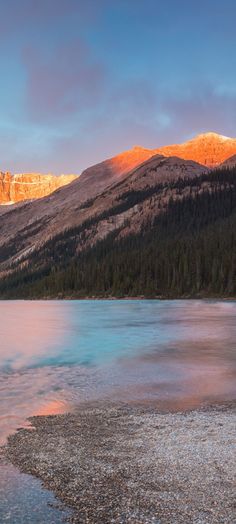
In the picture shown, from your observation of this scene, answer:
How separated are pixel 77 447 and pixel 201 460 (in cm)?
360

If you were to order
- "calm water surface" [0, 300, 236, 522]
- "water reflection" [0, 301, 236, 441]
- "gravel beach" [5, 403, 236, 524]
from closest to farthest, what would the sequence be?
"gravel beach" [5, 403, 236, 524]
"calm water surface" [0, 300, 236, 522]
"water reflection" [0, 301, 236, 441]

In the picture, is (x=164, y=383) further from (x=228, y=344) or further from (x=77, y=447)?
(x=228, y=344)

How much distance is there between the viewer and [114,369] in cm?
2973

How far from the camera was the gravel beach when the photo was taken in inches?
387

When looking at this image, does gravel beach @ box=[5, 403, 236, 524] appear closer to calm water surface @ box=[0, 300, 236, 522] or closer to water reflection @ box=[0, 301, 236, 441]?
calm water surface @ box=[0, 300, 236, 522]

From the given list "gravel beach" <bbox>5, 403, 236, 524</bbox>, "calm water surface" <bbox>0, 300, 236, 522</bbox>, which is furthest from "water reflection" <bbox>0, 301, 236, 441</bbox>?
"gravel beach" <bbox>5, 403, 236, 524</bbox>

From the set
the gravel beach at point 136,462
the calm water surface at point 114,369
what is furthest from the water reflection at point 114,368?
the gravel beach at point 136,462

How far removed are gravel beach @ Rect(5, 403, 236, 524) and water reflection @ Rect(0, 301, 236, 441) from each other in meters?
1.97

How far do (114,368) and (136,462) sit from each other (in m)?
17.6

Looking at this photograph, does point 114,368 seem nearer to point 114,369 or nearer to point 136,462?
point 114,369

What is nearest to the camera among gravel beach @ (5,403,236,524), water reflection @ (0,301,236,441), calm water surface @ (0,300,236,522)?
gravel beach @ (5,403,236,524)

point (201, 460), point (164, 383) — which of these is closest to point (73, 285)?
point (164, 383)

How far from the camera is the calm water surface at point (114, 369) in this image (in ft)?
67.8

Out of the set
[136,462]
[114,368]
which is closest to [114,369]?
[114,368]
